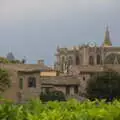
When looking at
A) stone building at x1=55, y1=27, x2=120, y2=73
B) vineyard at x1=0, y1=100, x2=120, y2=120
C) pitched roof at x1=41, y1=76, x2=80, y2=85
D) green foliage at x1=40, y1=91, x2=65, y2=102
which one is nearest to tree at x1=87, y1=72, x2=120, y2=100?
pitched roof at x1=41, y1=76, x2=80, y2=85

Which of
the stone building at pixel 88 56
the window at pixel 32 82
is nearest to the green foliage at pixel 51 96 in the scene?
the window at pixel 32 82

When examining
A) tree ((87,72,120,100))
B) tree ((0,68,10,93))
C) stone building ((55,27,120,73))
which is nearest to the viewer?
tree ((0,68,10,93))

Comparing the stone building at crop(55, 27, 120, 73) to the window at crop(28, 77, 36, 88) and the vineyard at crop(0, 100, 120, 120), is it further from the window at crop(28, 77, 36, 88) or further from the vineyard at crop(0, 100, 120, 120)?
the vineyard at crop(0, 100, 120, 120)

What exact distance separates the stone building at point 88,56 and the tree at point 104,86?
1702 inches

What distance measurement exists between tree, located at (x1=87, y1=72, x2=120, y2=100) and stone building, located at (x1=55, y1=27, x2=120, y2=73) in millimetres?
43221

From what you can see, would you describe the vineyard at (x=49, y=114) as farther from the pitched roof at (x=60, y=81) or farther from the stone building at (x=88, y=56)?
the stone building at (x=88, y=56)

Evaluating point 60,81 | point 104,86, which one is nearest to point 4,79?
point 104,86

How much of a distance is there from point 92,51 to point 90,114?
120 metres

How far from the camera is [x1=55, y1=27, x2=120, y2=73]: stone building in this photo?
124 m

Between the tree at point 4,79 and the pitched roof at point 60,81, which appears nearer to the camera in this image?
the tree at point 4,79

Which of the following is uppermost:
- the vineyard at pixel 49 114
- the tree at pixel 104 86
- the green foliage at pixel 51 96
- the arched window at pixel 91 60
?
the arched window at pixel 91 60

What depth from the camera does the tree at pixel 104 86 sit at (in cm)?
7256

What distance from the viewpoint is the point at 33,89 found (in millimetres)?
67562

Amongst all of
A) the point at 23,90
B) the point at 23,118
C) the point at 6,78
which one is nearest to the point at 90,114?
the point at 23,118
